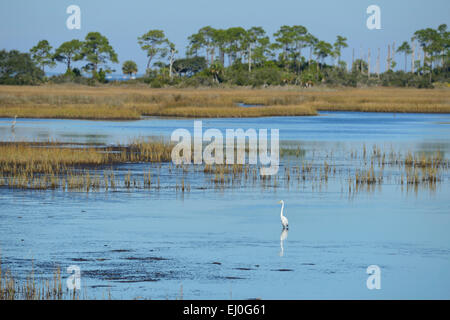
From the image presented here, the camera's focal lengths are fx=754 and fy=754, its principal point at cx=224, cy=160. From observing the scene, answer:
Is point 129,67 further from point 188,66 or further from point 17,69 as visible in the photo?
point 17,69

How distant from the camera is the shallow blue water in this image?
1170 cm

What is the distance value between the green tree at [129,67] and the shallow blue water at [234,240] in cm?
9059

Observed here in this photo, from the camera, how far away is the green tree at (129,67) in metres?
113

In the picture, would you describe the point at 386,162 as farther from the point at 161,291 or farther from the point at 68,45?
the point at 68,45

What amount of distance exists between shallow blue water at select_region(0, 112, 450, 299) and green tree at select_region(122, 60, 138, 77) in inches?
3567

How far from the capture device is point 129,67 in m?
113
